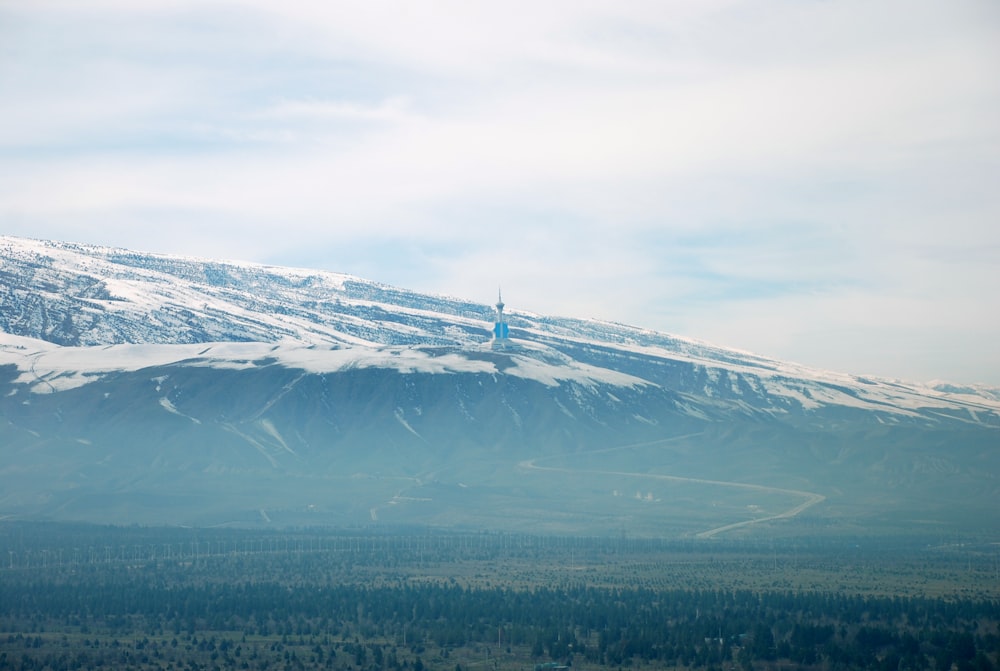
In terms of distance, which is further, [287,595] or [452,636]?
[287,595]

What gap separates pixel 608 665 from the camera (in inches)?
5231

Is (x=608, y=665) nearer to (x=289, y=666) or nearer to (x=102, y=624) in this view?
(x=289, y=666)

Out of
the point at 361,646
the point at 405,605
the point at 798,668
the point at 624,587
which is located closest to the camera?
the point at 798,668

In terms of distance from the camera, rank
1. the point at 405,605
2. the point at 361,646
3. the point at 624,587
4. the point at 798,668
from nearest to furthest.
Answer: the point at 798,668 < the point at 361,646 < the point at 405,605 < the point at 624,587

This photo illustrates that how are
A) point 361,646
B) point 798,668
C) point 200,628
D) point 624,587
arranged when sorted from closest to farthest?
point 798,668, point 361,646, point 200,628, point 624,587

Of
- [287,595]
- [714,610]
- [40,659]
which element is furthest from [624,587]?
[40,659]

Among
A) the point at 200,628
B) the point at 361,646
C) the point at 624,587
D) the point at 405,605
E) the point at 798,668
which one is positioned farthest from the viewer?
the point at 624,587

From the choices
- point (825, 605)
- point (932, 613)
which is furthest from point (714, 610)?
point (932, 613)

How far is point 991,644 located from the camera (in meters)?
138

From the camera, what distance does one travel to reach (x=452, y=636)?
486ft

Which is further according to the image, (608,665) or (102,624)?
(102,624)

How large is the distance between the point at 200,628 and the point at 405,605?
24.4m

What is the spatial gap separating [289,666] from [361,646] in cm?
1202

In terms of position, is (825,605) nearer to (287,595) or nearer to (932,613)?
(932,613)
